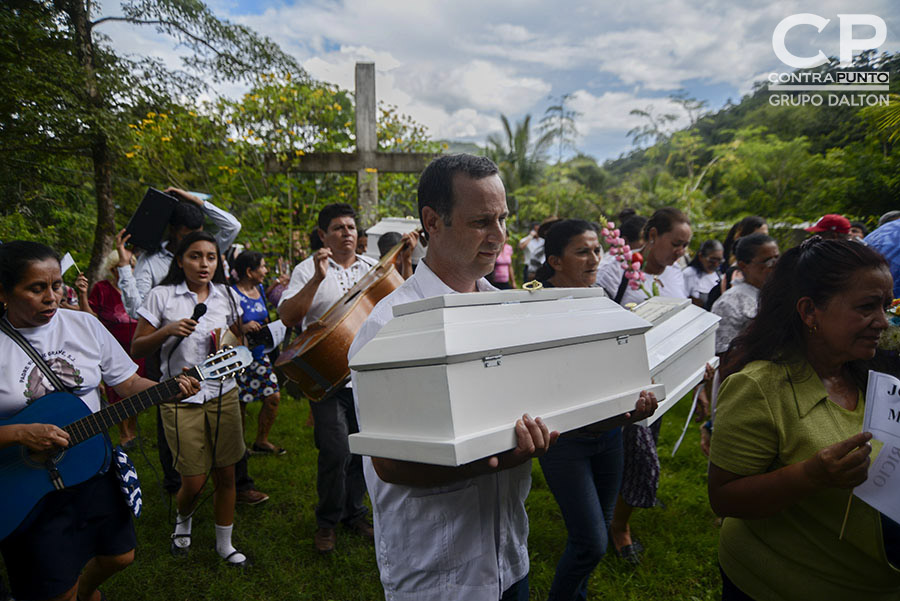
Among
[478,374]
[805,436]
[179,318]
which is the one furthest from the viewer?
[179,318]

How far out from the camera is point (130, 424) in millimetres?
5555

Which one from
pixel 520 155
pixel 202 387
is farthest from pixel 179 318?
pixel 520 155

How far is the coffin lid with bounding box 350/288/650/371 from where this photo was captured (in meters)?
1.12

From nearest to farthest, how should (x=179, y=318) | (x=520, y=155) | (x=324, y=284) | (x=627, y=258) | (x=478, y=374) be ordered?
(x=478, y=374)
(x=179, y=318)
(x=324, y=284)
(x=627, y=258)
(x=520, y=155)

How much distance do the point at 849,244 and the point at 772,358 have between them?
0.47 meters

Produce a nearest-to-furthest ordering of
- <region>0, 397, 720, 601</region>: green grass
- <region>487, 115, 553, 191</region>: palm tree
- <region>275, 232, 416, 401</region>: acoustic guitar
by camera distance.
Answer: <region>275, 232, 416, 401</region>: acoustic guitar, <region>0, 397, 720, 601</region>: green grass, <region>487, 115, 553, 191</region>: palm tree

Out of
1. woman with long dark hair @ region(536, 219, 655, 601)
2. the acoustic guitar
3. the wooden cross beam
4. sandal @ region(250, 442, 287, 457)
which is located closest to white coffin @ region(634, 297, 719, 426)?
woman with long dark hair @ region(536, 219, 655, 601)

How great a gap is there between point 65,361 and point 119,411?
1.12ft

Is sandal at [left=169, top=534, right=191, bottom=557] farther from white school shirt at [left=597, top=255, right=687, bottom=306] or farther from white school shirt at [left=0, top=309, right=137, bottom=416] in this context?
white school shirt at [left=597, top=255, right=687, bottom=306]

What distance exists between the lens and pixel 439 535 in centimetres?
145

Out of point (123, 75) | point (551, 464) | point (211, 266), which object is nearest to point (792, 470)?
point (551, 464)

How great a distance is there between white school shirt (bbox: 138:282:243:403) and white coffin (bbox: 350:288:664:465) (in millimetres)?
2367

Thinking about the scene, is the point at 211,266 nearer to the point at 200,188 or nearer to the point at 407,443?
the point at 407,443

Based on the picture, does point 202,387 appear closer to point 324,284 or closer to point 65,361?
point 65,361
